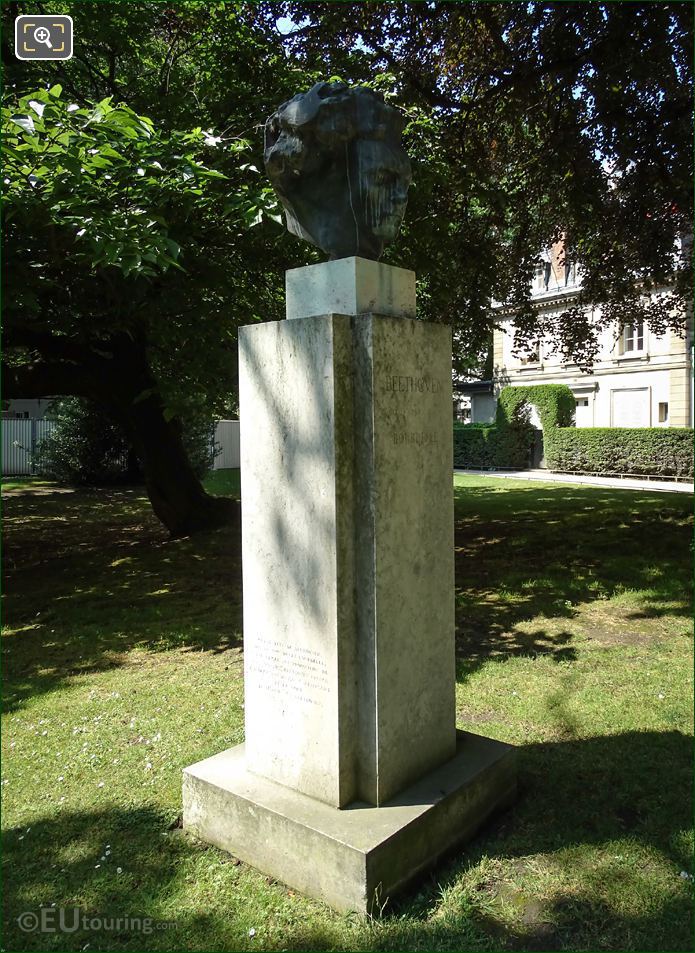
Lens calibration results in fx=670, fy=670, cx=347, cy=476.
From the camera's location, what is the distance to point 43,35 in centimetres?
777

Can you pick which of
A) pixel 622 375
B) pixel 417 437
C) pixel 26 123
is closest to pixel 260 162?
pixel 26 123

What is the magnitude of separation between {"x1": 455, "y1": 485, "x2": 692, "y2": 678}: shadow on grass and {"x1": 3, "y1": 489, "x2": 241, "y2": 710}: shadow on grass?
8.63 feet

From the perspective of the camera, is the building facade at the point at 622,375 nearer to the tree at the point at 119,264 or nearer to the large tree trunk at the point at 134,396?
the large tree trunk at the point at 134,396

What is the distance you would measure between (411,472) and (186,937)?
2206mm

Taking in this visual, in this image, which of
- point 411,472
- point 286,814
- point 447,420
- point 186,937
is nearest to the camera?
point 186,937

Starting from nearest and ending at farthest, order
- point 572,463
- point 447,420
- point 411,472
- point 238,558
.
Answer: point 411,472 → point 447,420 → point 238,558 → point 572,463

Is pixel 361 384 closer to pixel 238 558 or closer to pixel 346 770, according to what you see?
pixel 346 770

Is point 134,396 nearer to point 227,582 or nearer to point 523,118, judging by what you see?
point 227,582

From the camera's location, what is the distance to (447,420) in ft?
11.7

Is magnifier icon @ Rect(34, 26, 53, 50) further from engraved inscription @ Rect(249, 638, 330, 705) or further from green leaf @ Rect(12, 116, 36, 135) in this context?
engraved inscription @ Rect(249, 638, 330, 705)

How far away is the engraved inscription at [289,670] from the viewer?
10.4ft

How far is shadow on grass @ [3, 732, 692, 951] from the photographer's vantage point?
2684mm

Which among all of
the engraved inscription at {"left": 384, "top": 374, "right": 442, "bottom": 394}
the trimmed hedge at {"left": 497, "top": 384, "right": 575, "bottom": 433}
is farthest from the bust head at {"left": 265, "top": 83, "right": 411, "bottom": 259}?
the trimmed hedge at {"left": 497, "top": 384, "right": 575, "bottom": 433}

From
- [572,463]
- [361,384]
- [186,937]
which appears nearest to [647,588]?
[361,384]
